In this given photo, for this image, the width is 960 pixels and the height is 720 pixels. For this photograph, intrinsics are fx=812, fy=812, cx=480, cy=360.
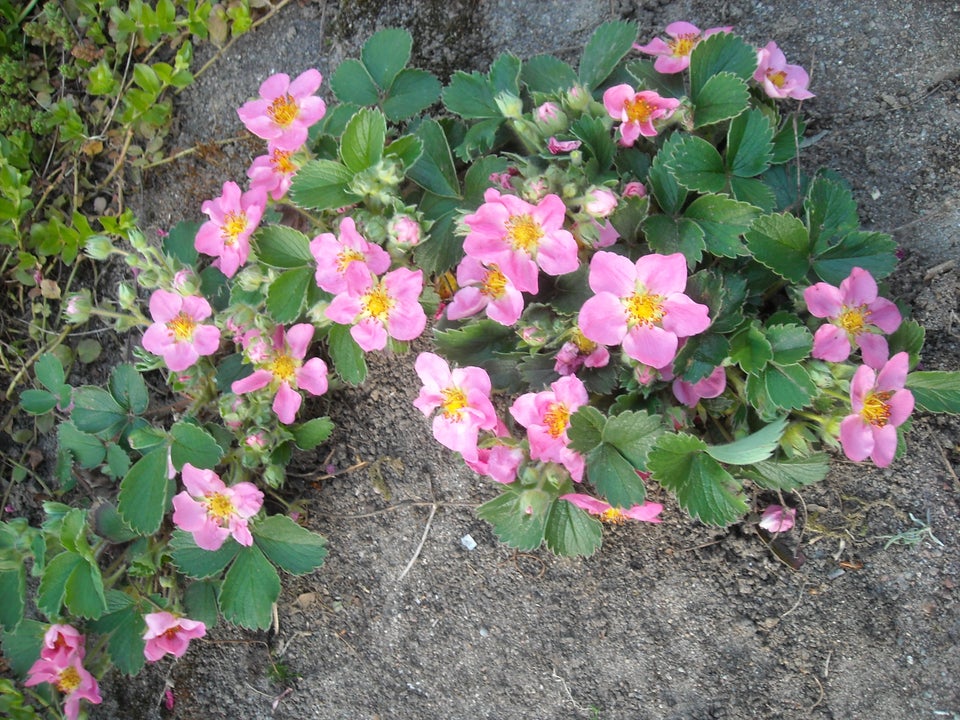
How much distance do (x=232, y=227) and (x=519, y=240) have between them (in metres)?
0.66

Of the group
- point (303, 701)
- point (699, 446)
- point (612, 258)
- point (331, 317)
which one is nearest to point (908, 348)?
point (699, 446)

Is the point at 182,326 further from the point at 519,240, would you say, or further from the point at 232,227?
the point at 519,240

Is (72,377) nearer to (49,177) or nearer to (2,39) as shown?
(49,177)

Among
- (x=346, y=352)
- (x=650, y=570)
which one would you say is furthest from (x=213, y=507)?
(x=650, y=570)

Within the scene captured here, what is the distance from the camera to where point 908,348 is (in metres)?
1.52

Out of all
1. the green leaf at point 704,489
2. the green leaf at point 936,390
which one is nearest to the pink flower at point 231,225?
the green leaf at point 704,489

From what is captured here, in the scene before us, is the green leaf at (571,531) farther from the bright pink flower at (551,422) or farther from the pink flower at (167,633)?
the pink flower at (167,633)

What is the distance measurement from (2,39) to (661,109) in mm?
1900

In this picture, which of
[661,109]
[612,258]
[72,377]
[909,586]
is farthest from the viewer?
[72,377]

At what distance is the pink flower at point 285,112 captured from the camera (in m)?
1.64

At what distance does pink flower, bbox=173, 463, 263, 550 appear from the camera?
1.71 meters

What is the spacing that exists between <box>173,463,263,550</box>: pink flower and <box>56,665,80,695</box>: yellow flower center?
45 cm

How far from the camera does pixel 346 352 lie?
1652mm

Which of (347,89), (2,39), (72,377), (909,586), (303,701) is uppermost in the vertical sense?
(2,39)
